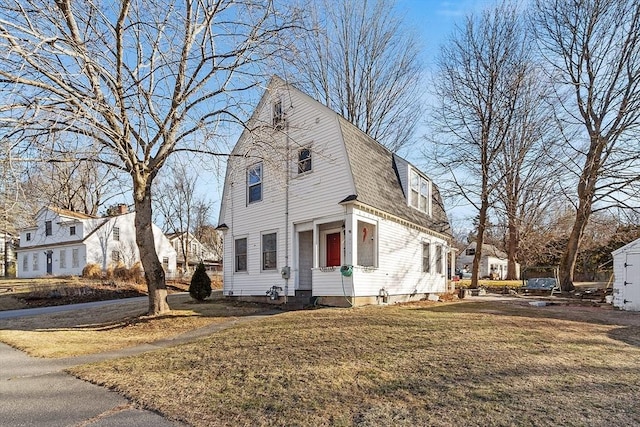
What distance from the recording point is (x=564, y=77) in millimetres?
20438

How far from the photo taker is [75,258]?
3238 cm

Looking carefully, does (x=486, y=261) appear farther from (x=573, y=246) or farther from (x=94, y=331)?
(x=94, y=331)

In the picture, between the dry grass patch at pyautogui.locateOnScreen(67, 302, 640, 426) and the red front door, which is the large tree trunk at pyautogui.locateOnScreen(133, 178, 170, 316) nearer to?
the dry grass patch at pyautogui.locateOnScreen(67, 302, 640, 426)

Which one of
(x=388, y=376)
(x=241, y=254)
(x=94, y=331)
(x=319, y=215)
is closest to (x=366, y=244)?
(x=319, y=215)

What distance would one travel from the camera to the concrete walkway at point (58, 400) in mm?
3857

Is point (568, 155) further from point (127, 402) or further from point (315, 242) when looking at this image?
point (127, 402)

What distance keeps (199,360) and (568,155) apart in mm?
20781

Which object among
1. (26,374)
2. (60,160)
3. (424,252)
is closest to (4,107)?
(60,160)

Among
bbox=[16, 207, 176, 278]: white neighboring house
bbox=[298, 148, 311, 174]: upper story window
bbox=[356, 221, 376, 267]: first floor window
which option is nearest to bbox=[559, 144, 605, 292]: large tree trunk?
bbox=[356, 221, 376, 267]: first floor window

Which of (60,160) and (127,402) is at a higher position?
(60,160)

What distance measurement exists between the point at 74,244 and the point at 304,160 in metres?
27.7

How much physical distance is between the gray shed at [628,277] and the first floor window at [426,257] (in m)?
6.29

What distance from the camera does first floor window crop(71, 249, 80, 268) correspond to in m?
32.1

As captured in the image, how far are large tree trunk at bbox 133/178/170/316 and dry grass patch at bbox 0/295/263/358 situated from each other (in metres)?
0.48
